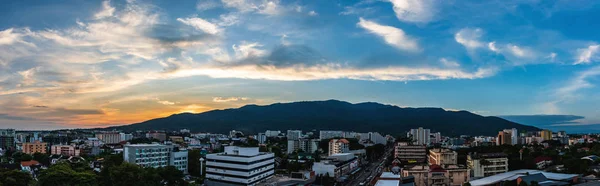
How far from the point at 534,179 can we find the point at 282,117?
146786mm

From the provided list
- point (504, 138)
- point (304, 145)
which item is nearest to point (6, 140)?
point (304, 145)

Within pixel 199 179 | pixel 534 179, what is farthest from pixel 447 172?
pixel 199 179

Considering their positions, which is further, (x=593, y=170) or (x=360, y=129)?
(x=360, y=129)

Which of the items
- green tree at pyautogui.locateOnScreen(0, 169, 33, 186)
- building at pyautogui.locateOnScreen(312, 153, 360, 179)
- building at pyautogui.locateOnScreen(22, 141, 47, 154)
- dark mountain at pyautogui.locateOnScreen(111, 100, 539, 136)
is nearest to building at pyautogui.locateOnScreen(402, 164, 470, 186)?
building at pyautogui.locateOnScreen(312, 153, 360, 179)

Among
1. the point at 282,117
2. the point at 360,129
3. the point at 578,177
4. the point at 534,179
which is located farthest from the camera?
the point at 282,117

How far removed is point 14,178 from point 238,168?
11.8 metres

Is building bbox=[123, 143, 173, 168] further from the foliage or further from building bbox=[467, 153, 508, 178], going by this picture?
building bbox=[467, 153, 508, 178]

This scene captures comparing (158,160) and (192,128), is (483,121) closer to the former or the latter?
(192,128)

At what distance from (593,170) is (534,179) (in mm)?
6905

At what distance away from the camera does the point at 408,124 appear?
13750 centimetres

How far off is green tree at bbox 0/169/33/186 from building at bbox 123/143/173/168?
1022cm

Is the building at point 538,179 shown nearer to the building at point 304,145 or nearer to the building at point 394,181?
the building at point 394,181

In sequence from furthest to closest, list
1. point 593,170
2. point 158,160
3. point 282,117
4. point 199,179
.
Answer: point 282,117 < point 158,160 < point 199,179 < point 593,170

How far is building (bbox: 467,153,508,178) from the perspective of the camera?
2973cm
